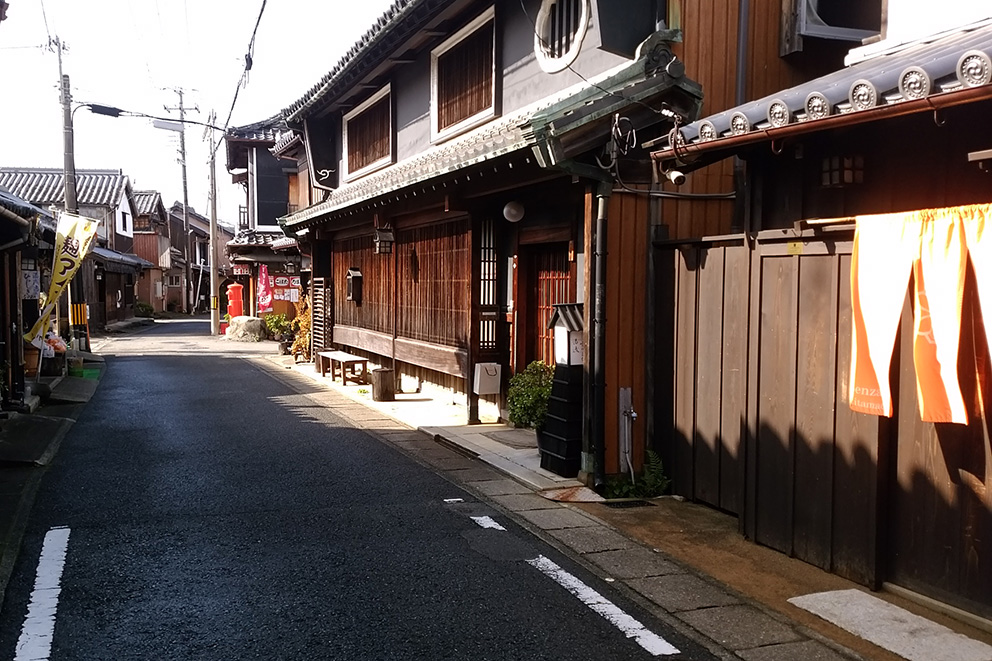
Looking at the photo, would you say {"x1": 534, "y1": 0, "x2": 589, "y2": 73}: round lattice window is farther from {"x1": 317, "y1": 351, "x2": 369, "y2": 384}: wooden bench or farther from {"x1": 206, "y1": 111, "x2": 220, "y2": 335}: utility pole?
{"x1": 206, "y1": 111, "x2": 220, "y2": 335}: utility pole

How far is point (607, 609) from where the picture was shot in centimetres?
560

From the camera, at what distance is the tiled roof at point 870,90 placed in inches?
180

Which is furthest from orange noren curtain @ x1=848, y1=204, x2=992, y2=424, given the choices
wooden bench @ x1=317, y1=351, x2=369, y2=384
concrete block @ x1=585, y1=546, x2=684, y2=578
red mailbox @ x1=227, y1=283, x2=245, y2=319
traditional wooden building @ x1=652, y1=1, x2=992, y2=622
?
red mailbox @ x1=227, y1=283, x2=245, y2=319

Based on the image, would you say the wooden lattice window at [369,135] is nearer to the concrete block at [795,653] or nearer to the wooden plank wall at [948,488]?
the wooden plank wall at [948,488]

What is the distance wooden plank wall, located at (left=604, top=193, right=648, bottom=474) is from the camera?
28.4ft

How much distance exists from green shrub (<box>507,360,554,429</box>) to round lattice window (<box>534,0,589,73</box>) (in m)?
4.24

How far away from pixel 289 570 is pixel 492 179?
656 centimetres

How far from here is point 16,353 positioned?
46.9ft

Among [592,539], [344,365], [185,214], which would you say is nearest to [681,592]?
[592,539]

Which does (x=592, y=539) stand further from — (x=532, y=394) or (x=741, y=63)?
(x=741, y=63)

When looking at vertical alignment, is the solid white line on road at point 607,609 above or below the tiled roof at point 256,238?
below

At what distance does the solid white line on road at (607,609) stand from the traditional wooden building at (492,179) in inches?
93.5

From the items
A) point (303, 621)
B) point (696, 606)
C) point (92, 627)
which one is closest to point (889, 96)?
point (696, 606)

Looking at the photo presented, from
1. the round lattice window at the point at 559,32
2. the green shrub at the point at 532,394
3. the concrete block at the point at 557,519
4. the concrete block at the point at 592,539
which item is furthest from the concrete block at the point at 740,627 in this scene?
the round lattice window at the point at 559,32
